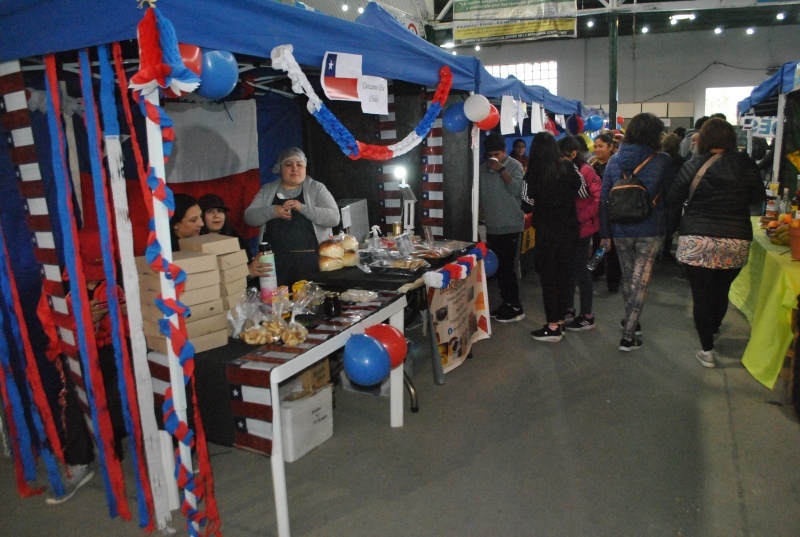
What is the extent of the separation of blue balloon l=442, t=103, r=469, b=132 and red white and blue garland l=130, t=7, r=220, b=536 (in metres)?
2.74

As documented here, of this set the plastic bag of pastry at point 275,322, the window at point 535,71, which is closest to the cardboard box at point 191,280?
the plastic bag of pastry at point 275,322

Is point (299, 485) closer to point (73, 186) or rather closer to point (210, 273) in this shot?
point (210, 273)

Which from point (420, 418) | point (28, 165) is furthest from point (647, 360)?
point (28, 165)

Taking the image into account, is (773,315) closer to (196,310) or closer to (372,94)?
(372,94)

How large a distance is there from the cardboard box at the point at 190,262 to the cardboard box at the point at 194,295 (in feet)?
0.26

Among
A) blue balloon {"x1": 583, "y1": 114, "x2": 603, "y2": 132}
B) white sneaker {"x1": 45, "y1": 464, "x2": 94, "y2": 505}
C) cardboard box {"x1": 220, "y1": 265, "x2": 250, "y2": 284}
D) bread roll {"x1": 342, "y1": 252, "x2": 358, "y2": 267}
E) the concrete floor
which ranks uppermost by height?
blue balloon {"x1": 583, "y1": 114, "x2": 603, "y2": 132}

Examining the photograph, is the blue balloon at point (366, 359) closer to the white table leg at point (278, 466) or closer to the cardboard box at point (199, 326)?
the white table leg at point (278, 466)

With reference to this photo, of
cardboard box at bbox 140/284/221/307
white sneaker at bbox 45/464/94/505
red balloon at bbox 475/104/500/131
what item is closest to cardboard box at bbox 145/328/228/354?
cardboard box at bbox 140/284/221/307

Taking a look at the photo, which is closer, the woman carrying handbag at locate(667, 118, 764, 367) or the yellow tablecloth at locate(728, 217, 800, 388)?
the yellow tablecloth at locate(728, 217, 800, 388)

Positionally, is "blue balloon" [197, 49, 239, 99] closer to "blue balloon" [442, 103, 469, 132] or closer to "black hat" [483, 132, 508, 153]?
"blue balloon" [442, 103, 469, 132]

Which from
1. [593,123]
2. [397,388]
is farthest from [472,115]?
[593,123]

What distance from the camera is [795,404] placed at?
3.10 metres

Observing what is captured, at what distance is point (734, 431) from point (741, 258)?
1.15 meters

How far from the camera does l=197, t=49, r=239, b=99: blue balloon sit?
6.55 feet
